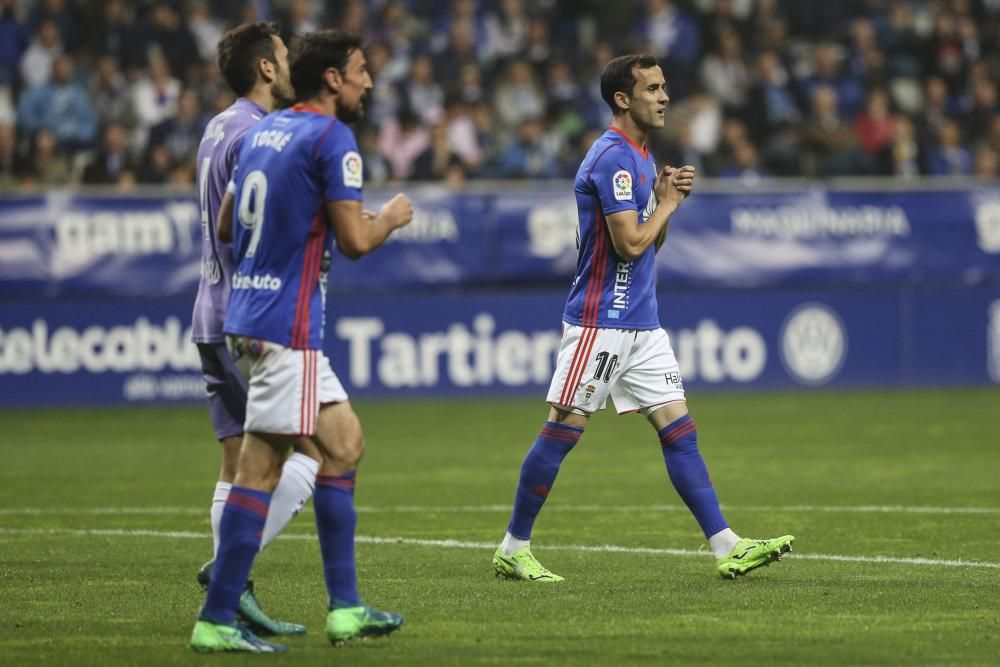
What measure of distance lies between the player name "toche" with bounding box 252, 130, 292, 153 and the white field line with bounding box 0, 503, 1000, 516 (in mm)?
4869

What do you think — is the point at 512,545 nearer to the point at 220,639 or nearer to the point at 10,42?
the point at 220,639

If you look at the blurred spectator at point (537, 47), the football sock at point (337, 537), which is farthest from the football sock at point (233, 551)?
the blurred spectator at point (537, 47)

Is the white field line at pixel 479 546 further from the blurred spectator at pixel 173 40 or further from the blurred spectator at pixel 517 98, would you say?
the blurred spectator at pixel 517 98

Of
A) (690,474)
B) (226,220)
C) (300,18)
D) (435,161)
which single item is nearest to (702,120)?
(435,161)

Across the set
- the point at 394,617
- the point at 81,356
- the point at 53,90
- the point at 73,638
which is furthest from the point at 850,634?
the point at 53,90

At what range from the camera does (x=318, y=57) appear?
20.9 feet

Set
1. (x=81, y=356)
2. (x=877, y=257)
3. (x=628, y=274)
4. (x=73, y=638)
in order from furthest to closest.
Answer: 1. (x=877, y=257)
2. (x=81, y=356)
3. (x=628, y=274)
4. (x=73, y=638)

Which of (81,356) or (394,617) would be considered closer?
(394,617)

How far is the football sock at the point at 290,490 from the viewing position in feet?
21.4

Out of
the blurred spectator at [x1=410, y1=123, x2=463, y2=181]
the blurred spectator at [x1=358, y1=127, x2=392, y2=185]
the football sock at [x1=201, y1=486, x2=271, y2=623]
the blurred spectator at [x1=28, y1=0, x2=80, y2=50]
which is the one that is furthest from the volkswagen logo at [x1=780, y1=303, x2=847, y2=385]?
the football sock at [x1=201, y1=486, x2=271, y2=623]

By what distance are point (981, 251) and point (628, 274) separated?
1232cm

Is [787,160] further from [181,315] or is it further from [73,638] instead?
[73,638]

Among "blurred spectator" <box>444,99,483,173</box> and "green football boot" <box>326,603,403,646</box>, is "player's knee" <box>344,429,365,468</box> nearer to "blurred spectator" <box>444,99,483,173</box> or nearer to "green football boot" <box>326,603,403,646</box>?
"green football boot" <box>326,603,403,646</box>

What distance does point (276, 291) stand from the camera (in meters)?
6.29
